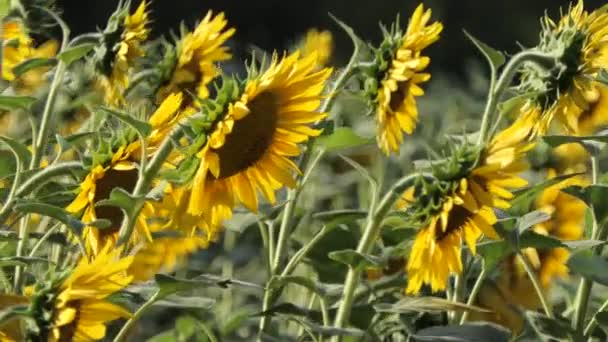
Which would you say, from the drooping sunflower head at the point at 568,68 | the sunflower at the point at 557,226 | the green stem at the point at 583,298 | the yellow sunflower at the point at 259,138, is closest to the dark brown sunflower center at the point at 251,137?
the yellow sunflower at the point at 259,138

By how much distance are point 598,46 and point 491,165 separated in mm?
349

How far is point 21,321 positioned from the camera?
1.61m

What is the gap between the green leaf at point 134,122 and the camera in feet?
5.49

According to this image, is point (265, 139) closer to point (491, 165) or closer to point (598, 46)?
point (491, 165)

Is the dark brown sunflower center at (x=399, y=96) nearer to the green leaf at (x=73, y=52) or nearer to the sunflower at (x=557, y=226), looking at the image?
the green leaf at (x=73, y=52)

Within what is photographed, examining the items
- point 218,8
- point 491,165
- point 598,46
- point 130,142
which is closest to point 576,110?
point 598,46

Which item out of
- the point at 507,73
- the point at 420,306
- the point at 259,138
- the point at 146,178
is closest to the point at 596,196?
the point at 507,73

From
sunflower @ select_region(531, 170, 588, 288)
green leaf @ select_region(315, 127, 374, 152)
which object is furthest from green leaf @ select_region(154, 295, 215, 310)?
sunflower @ select_region(531, 170, 588, 288)

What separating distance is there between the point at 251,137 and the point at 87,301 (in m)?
0.36

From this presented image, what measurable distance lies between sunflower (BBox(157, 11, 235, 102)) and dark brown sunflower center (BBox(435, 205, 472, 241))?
1.94 ft

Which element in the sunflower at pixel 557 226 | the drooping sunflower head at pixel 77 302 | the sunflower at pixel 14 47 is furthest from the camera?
the sunflower at pixel 557 226

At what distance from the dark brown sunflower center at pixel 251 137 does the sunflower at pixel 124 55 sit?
385mm

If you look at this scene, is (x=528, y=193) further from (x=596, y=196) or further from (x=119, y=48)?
(x=119, y=48)

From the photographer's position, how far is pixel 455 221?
67.5 inches
